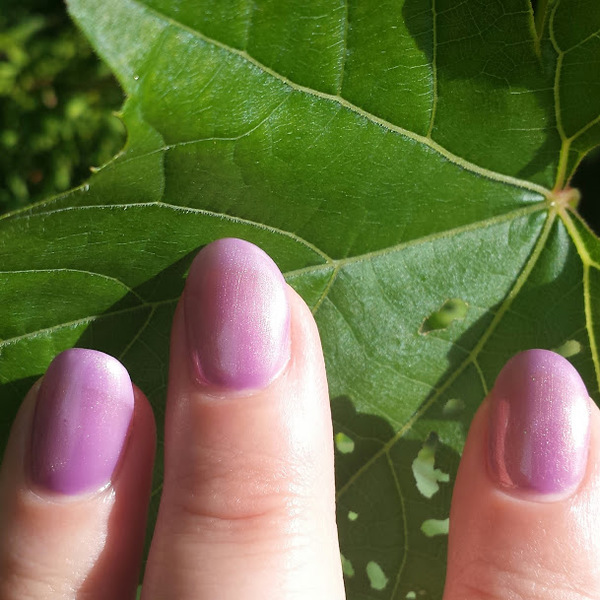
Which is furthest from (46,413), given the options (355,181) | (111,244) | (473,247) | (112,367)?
(473,247)

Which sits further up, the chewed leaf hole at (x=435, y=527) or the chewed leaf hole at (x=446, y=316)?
the chewed leaf hole at (x=446, y=316)

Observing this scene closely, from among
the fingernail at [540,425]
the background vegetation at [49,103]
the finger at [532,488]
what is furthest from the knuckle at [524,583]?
the background vegetation at [49,103]

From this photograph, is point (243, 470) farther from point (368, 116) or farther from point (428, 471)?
point (368, 116)

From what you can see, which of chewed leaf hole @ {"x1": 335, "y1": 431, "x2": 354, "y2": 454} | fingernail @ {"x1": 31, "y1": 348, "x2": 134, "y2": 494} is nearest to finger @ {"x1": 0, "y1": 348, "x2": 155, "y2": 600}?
fingernail @ {"x1": 31, "y1": 348, "x2": 134, "y2": 494}

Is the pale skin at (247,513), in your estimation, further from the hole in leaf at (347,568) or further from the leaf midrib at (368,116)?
the leaf midrib at (368,116)

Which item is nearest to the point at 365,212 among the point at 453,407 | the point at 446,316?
the point at 446,316

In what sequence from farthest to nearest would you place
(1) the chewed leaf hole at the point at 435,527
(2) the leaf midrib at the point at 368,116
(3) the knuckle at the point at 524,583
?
1. (1) the chewed leaf hole at the point at 435,527
2. (3) the knuckle at the point at 524,583
3. (2) the leaf midrib at the point at 368,116
